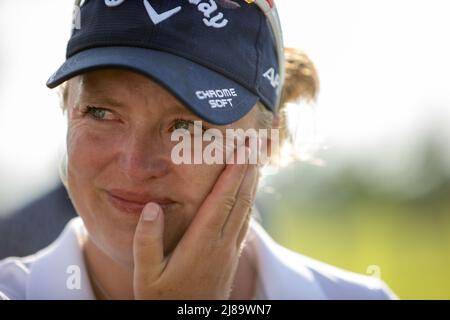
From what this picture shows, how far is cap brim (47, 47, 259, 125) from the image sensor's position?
1821 mm

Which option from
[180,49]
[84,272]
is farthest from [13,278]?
[180,49]

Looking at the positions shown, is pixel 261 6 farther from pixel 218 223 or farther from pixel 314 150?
pixel 314 150

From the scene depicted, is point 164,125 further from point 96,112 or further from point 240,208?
point 240,208

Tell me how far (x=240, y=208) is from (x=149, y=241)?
1.21 ft

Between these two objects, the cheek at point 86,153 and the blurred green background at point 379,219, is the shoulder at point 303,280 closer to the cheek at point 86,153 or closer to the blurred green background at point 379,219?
the cheek at point 86,153

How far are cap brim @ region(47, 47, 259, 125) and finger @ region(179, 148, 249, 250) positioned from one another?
224mm

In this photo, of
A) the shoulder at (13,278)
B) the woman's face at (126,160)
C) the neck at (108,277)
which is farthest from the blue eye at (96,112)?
the shoulder at (13,278)

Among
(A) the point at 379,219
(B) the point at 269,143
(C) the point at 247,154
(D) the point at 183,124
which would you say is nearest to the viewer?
(D) the point at 183,124

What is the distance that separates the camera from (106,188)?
6.69 feet

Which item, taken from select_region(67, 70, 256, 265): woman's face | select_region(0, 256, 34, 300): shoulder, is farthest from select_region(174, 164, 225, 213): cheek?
select_region(0, 256, 34, 300): shoulder

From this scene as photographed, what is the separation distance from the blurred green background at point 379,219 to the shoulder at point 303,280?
2.78 metres

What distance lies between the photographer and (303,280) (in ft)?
8.59
